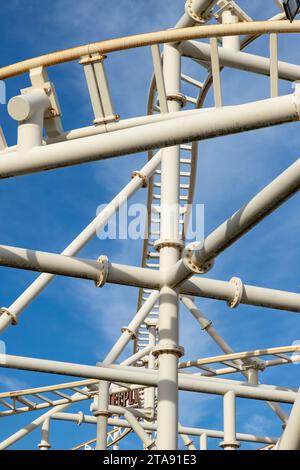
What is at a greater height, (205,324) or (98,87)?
(205,324)

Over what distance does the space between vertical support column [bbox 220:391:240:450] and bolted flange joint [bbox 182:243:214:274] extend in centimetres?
672

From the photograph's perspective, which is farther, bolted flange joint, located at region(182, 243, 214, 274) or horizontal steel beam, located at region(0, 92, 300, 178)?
bolted flange joint, located at region(182, 243, 214, 274)

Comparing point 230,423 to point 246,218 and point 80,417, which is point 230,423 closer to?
point 246,218

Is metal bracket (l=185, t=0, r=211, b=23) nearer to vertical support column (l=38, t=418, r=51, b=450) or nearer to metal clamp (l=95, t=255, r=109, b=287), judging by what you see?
metal clamp (l=95, t=255, r=109, b=287)

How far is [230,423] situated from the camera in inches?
619

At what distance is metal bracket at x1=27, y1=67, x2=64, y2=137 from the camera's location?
8023mm

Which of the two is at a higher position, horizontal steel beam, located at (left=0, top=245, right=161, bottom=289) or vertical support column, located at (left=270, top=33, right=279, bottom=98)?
vertical support column, located at (left=270, top=33, right=279, bottom=98)


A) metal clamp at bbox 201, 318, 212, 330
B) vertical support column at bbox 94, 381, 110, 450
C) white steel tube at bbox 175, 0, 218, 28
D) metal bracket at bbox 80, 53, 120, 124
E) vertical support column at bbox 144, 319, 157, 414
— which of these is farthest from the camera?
vertical support column at bbox 144, 319, 157, 414

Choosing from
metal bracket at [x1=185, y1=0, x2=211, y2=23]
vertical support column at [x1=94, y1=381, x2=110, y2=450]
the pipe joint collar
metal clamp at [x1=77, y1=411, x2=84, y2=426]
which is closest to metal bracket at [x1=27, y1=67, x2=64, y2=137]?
metal bracket at [x1=185, y1=0, x2=211, y2=23]

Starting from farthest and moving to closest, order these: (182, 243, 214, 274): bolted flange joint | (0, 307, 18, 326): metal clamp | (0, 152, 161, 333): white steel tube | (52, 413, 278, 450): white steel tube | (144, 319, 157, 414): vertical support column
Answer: (52, 413, 278, 450): white steel tube, (144, 319, 157, 414): vertical support column, (0, 152, 161, 333): white steel tube, (0, 307, 18, 326): metal clamp, (182, 243, 214, 274): bolted flange joint

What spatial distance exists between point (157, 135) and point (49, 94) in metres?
1.59

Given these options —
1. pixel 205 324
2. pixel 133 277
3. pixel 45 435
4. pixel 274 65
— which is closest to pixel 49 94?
pixel 274 65

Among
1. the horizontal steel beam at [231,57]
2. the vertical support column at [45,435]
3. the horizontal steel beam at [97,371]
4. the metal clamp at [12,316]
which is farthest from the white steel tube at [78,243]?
the vertical support column at [45,435]

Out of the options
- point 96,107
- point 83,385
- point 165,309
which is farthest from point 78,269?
point 83,385
